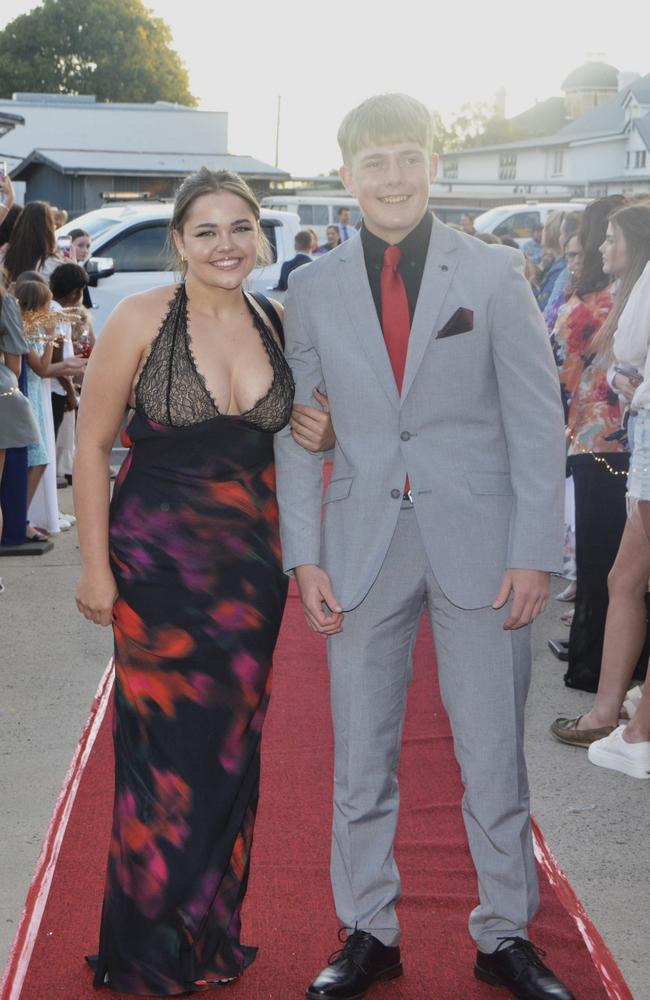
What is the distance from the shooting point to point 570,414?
621cm

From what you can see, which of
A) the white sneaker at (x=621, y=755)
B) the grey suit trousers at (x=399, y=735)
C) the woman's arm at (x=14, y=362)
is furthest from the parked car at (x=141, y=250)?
the grey suit trousers at (x=399, y=735)

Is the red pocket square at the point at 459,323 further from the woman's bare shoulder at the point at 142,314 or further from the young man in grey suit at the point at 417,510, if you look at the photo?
the woman's bare shoulder at the point at 142,314

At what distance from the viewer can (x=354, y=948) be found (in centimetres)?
318

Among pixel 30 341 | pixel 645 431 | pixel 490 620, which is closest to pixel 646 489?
pixel 645 431

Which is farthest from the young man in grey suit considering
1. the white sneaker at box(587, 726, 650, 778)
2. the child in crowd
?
the child in crowd

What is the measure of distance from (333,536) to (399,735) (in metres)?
0.55

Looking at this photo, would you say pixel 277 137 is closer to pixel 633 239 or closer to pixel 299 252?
pixel 299 252

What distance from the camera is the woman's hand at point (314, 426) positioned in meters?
3.14

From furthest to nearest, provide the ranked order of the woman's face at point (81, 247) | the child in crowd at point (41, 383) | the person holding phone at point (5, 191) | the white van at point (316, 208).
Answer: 1. the white van at point (316, 208)
2. the woman's face at point (81, 247)
3. the child in crowd at point (41, 383)
4. the person holding phone at point (5, 191)

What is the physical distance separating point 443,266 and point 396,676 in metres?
1.02

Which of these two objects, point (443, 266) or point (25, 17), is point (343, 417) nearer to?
point (443, 266)

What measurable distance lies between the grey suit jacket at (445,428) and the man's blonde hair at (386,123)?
232 millimetres

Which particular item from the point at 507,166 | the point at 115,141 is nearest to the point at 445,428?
the point at 115,141

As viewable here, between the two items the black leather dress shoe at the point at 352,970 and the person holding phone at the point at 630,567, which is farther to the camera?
the person holding phone at the point at 630,567
